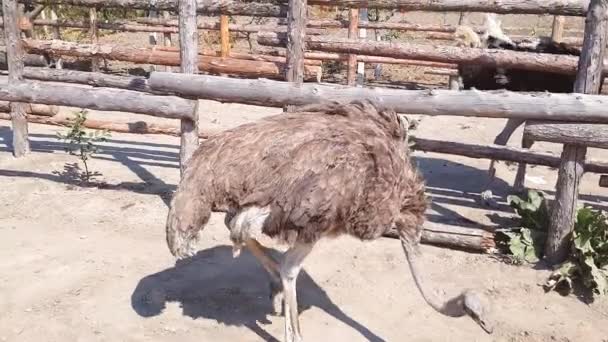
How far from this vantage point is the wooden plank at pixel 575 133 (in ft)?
12.1

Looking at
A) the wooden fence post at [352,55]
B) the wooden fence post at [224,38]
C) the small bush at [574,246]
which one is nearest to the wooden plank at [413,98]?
the small bush at [574,246]

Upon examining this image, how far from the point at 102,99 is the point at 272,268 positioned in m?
2.23

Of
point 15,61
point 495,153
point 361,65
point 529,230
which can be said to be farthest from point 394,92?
point 361,65

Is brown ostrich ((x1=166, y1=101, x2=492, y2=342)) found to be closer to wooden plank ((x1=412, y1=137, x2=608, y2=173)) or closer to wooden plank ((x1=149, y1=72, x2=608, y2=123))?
wooden plank ((x1=149, y1=72, x2=608, y2=123))

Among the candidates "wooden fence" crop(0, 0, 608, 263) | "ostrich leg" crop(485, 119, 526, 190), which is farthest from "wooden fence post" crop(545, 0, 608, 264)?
"ostrich leg" crop(485, 119, 526, 190)

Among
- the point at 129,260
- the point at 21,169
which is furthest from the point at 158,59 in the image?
the point at 129,260

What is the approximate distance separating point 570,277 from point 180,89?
9.20 feet

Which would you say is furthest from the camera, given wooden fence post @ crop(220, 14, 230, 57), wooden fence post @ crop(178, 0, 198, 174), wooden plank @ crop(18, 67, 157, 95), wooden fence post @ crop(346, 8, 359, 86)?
wooden fence post @ crop(220, 14, 230, 57)

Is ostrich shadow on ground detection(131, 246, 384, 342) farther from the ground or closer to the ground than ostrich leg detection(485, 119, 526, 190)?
closer to the ground

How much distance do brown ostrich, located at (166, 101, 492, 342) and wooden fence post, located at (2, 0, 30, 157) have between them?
3.30m

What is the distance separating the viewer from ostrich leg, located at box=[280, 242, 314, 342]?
2.96 m

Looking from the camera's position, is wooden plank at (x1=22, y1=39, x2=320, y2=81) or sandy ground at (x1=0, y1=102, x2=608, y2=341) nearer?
sandy ground at (x1=0, y1=102, x2=608, y2=341)

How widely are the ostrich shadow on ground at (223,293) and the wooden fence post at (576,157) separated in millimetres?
1431

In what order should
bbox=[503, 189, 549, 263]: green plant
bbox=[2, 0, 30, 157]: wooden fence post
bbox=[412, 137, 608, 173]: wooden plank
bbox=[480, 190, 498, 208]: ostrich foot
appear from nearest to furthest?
1. bbox=[503, 189, 549, 263]: green plant
2. bbox=[412, 137, 608, 173]: wooden plank
3. bbox=[480, 190, 498, 208]: ostrich foot
4. bbox=[2, 0, 30, 157]: wooden fence post
